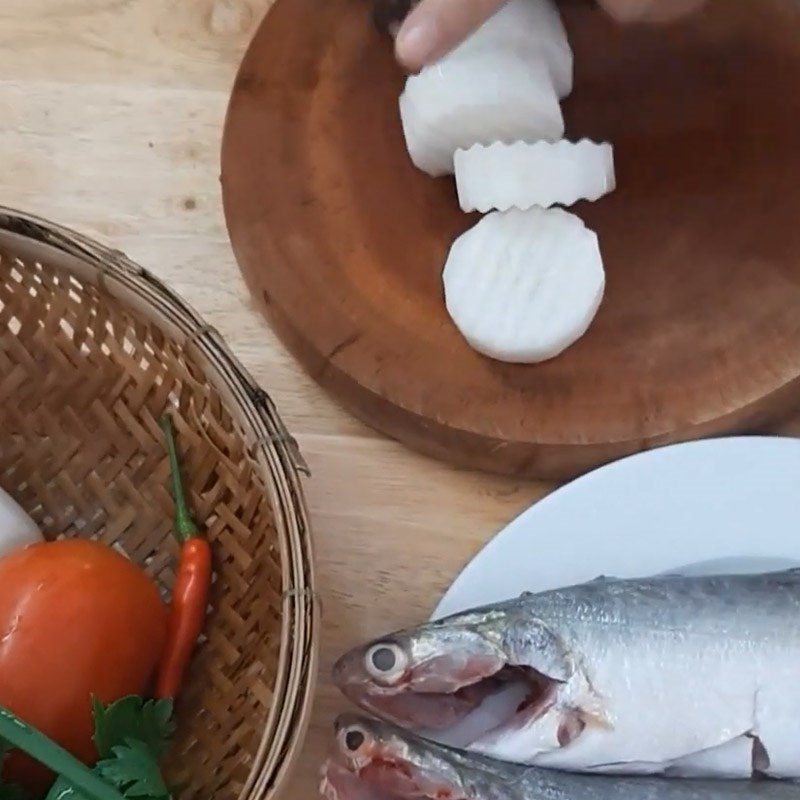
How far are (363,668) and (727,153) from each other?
55cm

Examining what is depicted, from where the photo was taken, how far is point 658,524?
0.82m

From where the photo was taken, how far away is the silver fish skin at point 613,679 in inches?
27.3

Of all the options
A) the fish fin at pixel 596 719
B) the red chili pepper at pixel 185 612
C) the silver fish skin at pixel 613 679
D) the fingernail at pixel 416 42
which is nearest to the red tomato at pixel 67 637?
the red chili pepper at pixel 185 612

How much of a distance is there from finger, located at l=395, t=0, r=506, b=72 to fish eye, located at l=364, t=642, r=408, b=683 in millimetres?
414

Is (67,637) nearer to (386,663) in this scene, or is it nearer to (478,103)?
(386,663)

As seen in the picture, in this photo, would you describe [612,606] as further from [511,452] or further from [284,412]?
[284,412]

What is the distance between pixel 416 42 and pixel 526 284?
20 cm

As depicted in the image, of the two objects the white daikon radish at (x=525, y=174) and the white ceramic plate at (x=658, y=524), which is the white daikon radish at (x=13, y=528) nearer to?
the white ceramic plate at (x=658, y=524)

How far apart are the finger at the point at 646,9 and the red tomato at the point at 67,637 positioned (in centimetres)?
56

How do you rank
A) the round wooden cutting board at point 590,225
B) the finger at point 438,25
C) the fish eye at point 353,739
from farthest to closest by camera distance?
the round wooden cutting board at point 590,225 → the finger at point 438,25 → the fish eye at point 353,739

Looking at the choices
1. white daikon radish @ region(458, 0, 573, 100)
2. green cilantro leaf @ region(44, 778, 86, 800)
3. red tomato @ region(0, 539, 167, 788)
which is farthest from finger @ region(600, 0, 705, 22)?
green cilantro leaf @ region(44, 778, 86, 800)

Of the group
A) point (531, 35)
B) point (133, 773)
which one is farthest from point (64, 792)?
point (531, 35)

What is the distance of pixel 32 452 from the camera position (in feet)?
2.86

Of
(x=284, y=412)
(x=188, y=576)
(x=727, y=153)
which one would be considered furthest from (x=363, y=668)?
(x=727, y=153)
